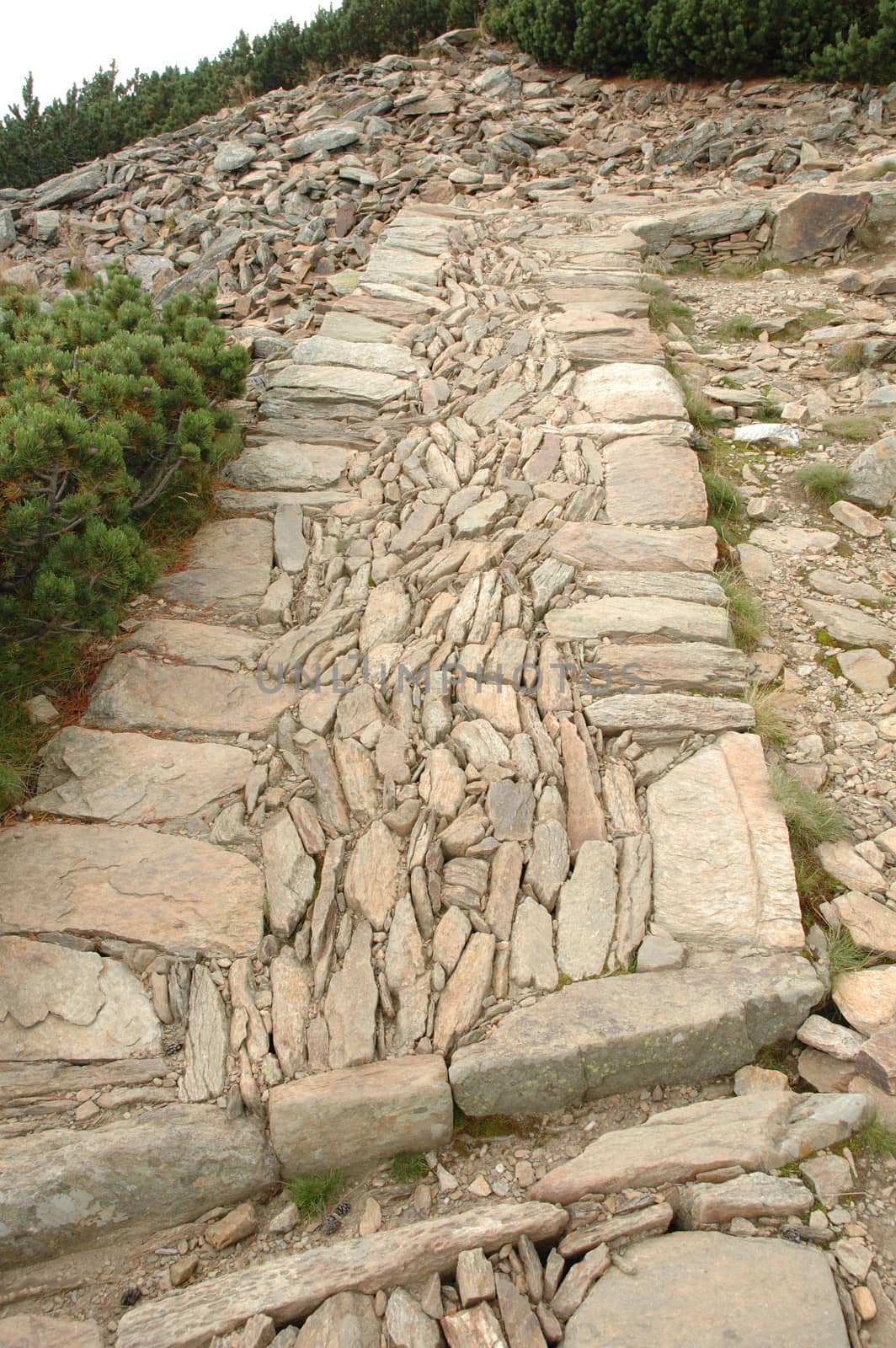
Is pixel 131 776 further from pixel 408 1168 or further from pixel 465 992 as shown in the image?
pixel 408 1168

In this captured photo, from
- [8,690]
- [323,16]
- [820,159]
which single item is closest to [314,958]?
[8,690]

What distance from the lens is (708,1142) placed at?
2.83m

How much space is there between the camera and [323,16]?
1525 cm

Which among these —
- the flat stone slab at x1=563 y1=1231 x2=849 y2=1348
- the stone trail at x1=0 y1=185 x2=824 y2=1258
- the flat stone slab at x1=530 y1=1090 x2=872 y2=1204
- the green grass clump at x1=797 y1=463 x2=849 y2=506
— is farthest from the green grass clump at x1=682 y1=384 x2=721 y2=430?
the flat stone slab at x1=563 y1=1231 x2=849 y2=1348

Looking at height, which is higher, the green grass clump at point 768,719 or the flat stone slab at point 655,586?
the flat stone slab at point 655,586

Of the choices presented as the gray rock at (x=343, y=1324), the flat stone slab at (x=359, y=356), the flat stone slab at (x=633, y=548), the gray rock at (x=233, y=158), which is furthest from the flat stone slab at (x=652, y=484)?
→ the gray rock at (x=233, y=158)

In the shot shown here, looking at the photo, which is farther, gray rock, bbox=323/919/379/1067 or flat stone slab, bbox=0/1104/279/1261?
gray rock, bbox=323/919/379/1067

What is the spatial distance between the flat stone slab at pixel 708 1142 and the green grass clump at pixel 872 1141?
0.03 metres

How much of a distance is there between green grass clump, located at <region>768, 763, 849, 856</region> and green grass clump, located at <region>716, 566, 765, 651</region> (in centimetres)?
→ 103

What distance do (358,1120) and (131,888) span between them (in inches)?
53.3

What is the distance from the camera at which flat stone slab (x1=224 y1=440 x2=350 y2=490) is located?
238 inches

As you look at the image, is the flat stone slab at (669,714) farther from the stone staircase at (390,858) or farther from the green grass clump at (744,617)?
the green grass clump at (744,617)

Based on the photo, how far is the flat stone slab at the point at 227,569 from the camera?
5.19 meters

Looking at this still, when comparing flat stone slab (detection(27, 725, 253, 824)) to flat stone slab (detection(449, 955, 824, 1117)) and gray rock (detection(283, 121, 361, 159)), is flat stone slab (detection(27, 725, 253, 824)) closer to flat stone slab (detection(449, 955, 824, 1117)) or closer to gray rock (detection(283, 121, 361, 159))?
flat stone slab (detection(449, 955, 824, 1117))
